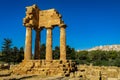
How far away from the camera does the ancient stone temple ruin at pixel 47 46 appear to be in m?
26.0

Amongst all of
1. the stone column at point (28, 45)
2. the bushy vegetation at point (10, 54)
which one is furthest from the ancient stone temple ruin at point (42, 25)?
the bushy vegetation at point (10, 54)

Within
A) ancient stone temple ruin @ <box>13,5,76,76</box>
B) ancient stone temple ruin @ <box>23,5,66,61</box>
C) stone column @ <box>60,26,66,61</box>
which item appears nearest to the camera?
ancient stone temple ruin @ <box>13,5,76,76</box>

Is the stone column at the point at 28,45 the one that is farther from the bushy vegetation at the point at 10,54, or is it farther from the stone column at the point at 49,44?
the bushy vegetation at the point at 10,54

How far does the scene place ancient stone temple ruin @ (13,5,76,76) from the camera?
26.0m

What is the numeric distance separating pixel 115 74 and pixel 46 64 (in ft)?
27.3


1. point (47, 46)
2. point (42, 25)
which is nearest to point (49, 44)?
point (47, 46)

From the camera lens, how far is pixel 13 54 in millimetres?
66938

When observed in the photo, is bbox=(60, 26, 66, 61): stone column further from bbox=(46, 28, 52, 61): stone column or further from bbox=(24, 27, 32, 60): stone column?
bbox=(24, 27, 32, 60): stone column

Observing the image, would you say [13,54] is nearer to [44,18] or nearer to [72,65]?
[44,18]

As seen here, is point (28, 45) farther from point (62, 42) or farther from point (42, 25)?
point (62, 42)

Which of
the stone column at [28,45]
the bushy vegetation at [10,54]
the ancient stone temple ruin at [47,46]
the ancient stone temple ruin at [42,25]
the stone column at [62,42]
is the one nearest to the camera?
the ancient stone temple ruin at [47,46]

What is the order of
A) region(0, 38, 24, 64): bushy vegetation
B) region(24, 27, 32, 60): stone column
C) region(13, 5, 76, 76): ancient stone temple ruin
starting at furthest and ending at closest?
region(0, 38, 24, 64): bushy vegetation
region(24, 27, 32, 60): stone column
region(13, 5, 76, 76): ancient stone temple ruin

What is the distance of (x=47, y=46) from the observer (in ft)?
105

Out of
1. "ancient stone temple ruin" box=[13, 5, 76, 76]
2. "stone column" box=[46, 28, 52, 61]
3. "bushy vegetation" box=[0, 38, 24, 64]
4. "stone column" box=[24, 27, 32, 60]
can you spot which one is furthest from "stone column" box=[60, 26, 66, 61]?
"bushy vegetation" box=[0, 38, 24, 64]
